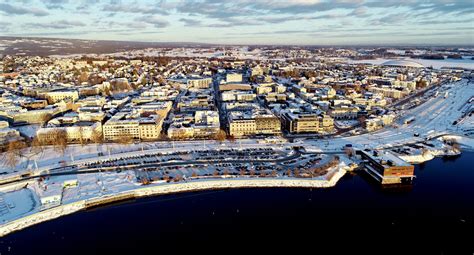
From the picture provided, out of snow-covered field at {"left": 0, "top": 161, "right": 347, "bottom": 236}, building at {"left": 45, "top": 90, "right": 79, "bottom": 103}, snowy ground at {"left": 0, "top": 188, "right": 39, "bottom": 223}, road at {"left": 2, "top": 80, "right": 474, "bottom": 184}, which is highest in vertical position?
building at {"left": 45, "top": 90, "right": 79, "bottom": 103}

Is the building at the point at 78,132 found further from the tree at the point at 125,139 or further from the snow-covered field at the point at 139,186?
the snow-covered field at the point at 139,186

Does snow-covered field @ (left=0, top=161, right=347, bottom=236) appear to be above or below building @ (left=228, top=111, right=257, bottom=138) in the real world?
below

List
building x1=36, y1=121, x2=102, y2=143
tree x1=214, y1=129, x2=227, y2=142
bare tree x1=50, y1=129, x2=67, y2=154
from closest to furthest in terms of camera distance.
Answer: bare tree x1=50, y1=129, x2=67, y2=154 < tree x1=214, y1=129, x2=227, y2=142 < building x1=36, y1=121, x2=102, y2=143

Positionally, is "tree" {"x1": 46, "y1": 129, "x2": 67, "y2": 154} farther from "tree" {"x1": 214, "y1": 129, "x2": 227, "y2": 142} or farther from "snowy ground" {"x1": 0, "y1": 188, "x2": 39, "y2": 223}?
"tree" {"x1": 214, "y1": 129, "x2": 227, "y2": 142}

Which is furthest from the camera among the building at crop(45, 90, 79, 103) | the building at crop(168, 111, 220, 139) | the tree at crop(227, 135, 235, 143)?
the building at crop(45, 90, 79, 103)

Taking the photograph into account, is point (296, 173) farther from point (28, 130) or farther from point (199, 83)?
point (199, 83)

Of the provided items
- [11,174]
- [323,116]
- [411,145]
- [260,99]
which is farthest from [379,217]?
[260,99]

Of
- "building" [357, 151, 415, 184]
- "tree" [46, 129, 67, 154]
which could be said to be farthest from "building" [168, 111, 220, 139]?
"building" [357, 151, 415, 184]

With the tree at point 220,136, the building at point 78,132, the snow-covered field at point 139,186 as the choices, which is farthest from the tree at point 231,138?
the building at point 78,132

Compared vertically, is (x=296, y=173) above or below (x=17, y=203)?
above

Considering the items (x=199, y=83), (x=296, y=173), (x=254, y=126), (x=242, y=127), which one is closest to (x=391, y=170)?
(x=296, y=173)

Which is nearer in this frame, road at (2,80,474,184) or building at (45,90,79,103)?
road at (2,80,474,184)
